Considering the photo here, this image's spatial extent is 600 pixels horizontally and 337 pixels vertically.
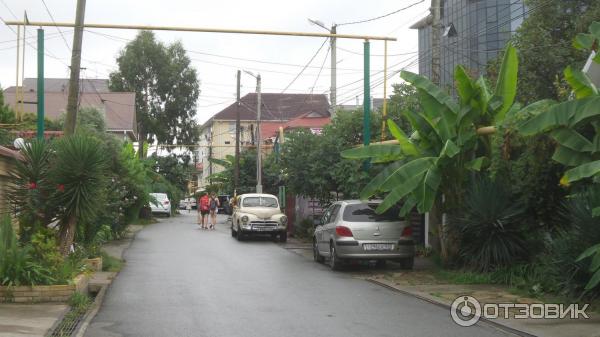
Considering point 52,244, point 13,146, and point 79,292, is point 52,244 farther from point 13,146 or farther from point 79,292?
point 13,146

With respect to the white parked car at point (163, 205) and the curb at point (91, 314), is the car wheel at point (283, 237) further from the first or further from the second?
the white parked car at point (163, 205)

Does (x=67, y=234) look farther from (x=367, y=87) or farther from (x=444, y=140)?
(x=367, y=87)

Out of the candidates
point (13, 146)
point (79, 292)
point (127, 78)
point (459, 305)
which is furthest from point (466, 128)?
point (127, 78)

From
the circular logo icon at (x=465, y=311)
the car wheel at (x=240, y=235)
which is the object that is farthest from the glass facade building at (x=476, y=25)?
the circular logo icon at (x=465, y=311)

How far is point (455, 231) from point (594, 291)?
476 centimetres

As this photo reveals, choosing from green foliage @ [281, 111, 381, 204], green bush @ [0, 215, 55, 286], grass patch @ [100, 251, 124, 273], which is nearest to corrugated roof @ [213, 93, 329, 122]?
green foliage @ [281, 111, 381, 204]

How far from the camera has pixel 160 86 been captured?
57.9 meters

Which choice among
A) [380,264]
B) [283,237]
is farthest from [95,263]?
[283,237]

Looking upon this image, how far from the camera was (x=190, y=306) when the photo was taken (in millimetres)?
11180

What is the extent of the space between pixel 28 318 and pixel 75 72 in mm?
7277

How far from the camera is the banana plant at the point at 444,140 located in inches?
559

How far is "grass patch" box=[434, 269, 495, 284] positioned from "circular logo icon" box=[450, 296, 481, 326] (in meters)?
1.91

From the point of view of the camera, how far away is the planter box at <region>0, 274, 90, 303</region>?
10992mm

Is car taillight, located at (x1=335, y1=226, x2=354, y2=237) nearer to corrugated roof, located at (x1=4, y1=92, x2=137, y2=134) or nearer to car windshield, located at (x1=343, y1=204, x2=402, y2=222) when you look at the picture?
car windshield, located at (x1=343, y1=204, x2=402, y2=222)
